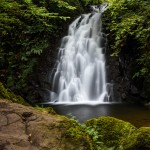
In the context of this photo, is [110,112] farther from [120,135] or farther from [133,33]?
[120,135]

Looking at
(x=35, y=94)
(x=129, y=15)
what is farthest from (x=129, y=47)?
(x=35, y=94)

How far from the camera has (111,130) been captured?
4941mm

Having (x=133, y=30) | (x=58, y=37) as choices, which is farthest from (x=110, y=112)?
(x=58, y=37)

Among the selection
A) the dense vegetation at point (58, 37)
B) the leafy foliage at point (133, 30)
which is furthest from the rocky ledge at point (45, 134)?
the leafy foliage at point (133, 30)

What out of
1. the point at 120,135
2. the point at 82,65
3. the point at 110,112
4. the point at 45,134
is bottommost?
the point at 110,112

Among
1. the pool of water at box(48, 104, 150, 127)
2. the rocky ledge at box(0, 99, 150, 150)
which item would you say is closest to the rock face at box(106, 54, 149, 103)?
the pool of water at box(48, 104, 150, 127)

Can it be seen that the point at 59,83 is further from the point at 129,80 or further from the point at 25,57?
the point at 129,80

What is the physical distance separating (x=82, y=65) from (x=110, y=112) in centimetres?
498

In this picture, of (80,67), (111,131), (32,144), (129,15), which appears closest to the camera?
(32,144)

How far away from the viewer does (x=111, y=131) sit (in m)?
4.91

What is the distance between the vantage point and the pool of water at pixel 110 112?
914 centimetres

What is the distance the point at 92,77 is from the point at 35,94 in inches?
124

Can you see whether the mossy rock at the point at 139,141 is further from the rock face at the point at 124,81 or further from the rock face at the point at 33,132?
the rock face at the point at 124,81

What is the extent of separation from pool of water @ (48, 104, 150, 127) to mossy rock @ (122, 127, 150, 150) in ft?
13.9
